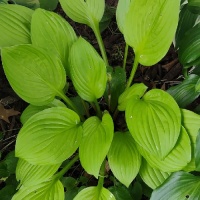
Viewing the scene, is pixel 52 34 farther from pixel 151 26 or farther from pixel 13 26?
pixel 151 26

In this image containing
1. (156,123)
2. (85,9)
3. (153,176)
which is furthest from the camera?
(85,9)

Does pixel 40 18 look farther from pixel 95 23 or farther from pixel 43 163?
pixel 43 163

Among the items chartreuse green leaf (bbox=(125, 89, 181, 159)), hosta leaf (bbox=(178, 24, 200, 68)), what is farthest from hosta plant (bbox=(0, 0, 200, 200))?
hosta leaf (bbox=(178, 24, 200, 68))

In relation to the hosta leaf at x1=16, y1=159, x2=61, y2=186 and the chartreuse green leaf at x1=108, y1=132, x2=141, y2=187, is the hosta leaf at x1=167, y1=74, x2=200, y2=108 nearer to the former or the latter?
the chartreuse green leaf at x1=108, y1=132, x2=141, y2=187

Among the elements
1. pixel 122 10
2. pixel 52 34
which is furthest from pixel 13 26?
pixel 122 10

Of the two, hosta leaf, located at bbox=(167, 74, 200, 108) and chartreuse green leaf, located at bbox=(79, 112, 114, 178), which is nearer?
chartreuse green leaf, located at bbox=(79, 112, 114, 178)

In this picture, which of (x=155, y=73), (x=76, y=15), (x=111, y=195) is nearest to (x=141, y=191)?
(x=111, y=195)

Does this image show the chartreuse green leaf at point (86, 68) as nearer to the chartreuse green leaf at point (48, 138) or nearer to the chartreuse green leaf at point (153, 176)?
the chartreuse green leaf at point (48, 138)
